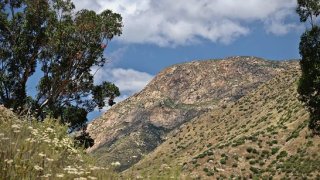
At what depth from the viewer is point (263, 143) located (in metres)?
76.5

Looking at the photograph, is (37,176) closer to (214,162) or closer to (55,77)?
(55,77)

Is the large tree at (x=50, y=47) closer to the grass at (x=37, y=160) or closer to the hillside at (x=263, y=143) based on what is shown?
the hillside at (x=263, y=143)

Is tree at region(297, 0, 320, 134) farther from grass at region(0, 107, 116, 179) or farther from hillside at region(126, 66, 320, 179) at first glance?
Answer: grass at region(0, 107, 116, 179)

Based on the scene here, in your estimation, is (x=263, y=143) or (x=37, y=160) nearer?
(x=37, y=160)

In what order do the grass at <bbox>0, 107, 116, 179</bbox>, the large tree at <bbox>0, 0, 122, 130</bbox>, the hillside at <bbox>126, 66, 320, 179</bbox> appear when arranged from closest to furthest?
the grass at <bbox>0, 107, 116, 179</bbox> → the large tree at <bbox>0, 0, 122, 130</bbox> → the hillside at <bbox>126, 66, 320, 179</bbox>

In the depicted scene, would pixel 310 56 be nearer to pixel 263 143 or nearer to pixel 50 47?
pixel 50 47

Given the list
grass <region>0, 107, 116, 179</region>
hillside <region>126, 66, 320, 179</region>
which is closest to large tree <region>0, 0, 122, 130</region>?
hillside <region>126, 66, 320, 179</region>

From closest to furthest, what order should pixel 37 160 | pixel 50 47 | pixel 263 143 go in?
pixel 37 160 → pixel 50 47 → pixel 263 143

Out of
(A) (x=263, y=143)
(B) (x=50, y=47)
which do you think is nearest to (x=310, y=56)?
(B) (x=50, y=47)

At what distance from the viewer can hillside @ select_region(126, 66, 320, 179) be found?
62188mm

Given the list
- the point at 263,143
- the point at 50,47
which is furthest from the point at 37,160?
the point at 263,143

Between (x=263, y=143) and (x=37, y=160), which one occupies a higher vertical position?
(x=263, y=143)

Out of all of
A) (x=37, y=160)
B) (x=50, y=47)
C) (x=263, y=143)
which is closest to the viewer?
(x=37, y=160)

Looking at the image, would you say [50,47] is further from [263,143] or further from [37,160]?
[263,143]
